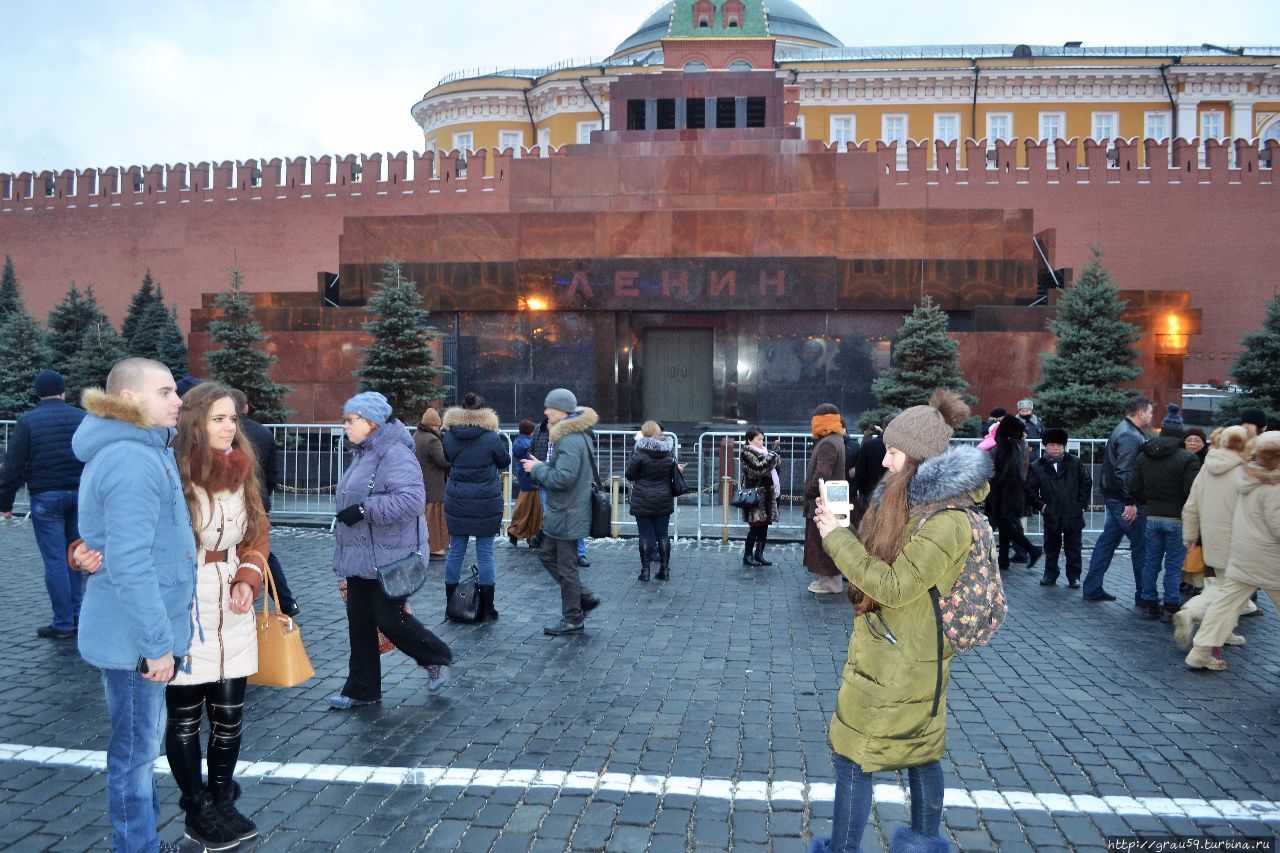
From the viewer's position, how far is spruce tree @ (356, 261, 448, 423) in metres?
14.5

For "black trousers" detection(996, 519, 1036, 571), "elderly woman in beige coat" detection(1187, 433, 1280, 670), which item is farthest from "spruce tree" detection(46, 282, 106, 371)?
"elderly woman in beige coat" detection(1187, 433, 1280, 670)

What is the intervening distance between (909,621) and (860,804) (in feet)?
1.78

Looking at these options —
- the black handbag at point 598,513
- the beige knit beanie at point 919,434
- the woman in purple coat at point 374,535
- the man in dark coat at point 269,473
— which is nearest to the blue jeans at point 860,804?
the beige knit beanie at point 919,434

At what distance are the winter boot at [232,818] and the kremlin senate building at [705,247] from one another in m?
13.0

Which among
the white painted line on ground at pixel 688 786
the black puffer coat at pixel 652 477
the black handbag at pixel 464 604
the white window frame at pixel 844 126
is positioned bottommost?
the white painted line on ground at pixel 688 786

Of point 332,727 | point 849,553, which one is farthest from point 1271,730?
point 332,727

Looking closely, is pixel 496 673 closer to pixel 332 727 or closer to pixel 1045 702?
pixel 332 727

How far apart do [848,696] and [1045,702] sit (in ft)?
8.23

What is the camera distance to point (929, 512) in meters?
2.75

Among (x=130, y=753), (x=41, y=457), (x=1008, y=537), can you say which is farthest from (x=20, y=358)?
(x=130, y=753)

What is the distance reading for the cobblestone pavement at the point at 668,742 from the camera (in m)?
3.42

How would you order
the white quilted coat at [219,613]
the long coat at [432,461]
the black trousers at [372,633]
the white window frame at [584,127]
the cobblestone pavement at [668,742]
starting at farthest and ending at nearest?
1. the white window frame at [584,127]
2. the long coat at [432,461]
3. the black trousers at [372,633]
4. the cobblestone pavement at [668,742]
5. the white quilted coat at [219,613]

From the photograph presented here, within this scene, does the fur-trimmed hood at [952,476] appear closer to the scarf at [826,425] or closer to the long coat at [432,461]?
the scarf at [826,425]

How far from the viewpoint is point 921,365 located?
1453cm
